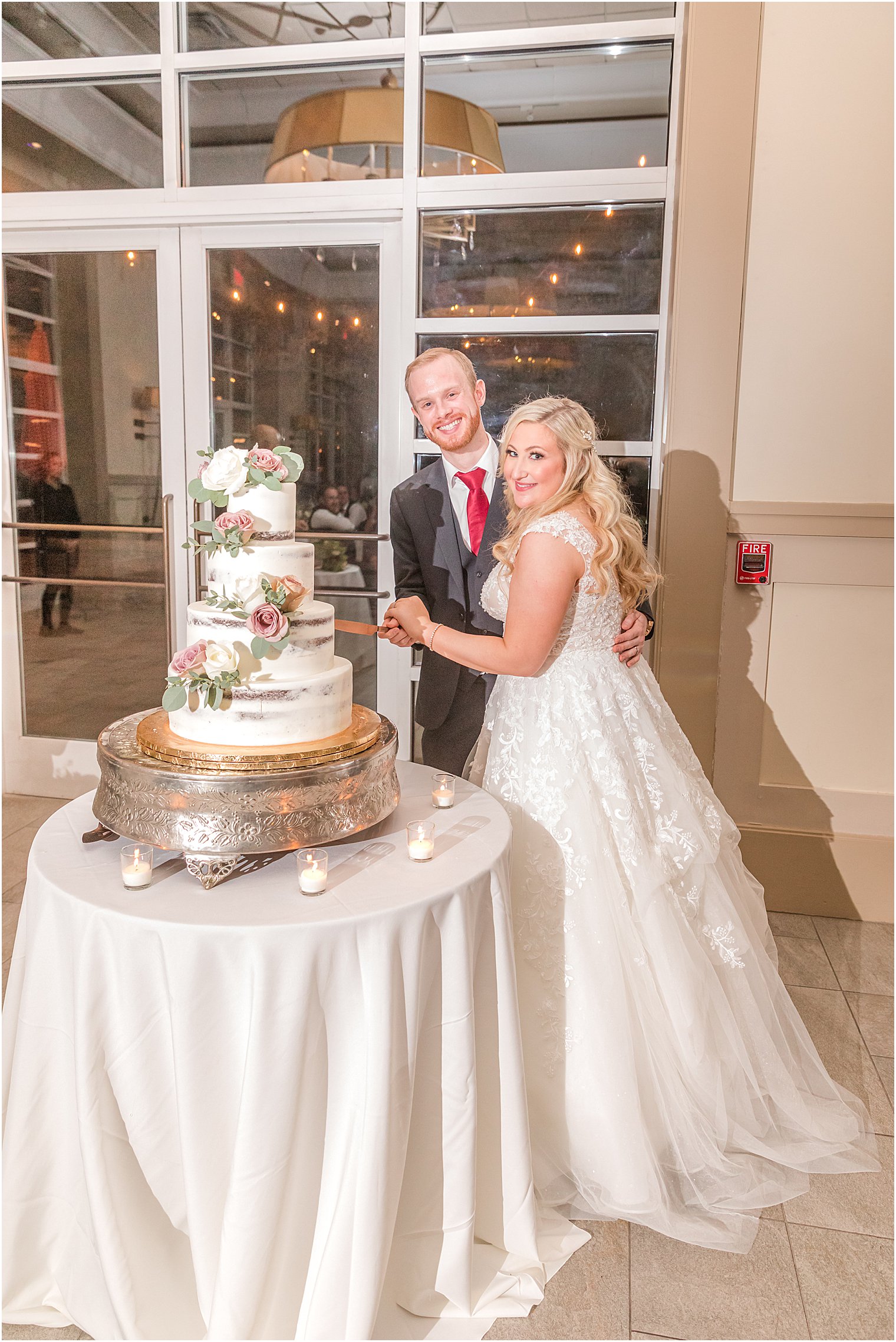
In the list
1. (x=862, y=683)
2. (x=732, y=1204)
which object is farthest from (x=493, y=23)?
(x=732, y=1204)

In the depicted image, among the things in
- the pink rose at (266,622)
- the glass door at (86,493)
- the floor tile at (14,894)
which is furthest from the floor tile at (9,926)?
the pink rose at (266,622)

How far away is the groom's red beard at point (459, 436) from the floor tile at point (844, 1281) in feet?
7.82

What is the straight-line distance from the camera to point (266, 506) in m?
1.70

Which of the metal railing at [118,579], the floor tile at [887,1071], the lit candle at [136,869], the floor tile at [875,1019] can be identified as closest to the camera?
the lit candle at [136,869]

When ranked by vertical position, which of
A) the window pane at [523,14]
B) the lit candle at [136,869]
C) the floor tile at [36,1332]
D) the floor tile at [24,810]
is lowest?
the floor tile at [36,1332]

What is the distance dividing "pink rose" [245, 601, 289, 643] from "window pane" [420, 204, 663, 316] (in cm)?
234

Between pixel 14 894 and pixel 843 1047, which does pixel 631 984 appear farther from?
pixel 14 894

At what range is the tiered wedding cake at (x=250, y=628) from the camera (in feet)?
5.45

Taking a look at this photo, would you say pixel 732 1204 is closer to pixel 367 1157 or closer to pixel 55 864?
pixel 367 1157

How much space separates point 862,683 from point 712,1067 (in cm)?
183

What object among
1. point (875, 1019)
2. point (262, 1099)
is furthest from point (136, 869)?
point (875, 1019)

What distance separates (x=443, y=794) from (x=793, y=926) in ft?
6.59

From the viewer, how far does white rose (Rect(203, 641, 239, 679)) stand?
5.44ft

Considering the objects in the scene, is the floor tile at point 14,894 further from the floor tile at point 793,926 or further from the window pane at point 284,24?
the window pane at point 284,24
